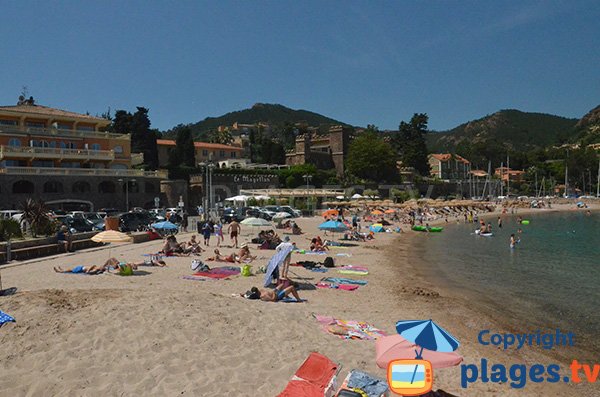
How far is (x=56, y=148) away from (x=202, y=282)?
36466mm

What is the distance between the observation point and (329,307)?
36.1 feet

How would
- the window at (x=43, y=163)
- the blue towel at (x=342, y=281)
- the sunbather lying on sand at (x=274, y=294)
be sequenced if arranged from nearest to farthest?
the sunbather lying on sand at (x=274, y=294) < the blue towel at (x=342, y=281) < the window at (x=43, y=163)

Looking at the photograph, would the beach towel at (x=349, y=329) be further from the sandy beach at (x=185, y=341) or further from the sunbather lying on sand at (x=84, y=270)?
the sunbather lying on sand at (x=84, y=270)

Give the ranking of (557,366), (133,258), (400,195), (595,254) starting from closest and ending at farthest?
(557,366), (133,258), (595,254), (400,195)

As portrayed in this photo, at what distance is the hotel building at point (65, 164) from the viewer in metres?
38.8

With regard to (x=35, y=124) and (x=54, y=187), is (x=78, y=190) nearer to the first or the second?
(x=54, y=187)

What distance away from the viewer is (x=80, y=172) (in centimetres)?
4134

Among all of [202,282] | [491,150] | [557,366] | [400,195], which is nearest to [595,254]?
[557,366]

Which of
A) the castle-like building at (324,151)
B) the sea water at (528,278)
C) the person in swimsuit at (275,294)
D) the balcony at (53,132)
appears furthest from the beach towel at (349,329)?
the castle-like building at (324,151)

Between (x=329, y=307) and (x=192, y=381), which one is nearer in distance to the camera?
(x=192, y=381)

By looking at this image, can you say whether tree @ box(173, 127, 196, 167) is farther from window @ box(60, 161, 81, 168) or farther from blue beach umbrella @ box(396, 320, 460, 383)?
blue beach umbrella @ box(396, 320, 460, 383)

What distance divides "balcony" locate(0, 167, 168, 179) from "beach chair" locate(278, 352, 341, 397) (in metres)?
39.4

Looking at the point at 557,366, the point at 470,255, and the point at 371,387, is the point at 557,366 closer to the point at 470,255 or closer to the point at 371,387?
the point at 371,387

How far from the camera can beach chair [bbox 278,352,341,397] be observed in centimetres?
613
